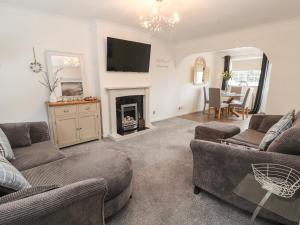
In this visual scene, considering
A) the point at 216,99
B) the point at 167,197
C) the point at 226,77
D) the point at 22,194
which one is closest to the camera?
the point at 22,194

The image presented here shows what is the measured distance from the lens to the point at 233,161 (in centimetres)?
151

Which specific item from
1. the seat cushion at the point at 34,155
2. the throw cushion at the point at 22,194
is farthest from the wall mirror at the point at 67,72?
the throw cushion at the point at 22,194

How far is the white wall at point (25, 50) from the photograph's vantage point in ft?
9.02

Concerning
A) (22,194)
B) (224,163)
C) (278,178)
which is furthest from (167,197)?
(22,194)

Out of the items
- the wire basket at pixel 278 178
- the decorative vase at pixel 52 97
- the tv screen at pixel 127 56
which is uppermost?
the tv screen at pixel 127 56

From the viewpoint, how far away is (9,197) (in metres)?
0.81

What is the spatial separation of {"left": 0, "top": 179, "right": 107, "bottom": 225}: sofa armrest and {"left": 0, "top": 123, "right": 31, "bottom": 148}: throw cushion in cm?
165

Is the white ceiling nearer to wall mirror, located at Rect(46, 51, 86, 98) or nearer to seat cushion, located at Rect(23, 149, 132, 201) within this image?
wall mirror, located at Rect(46, 51, 86, 98)

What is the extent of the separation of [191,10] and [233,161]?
8.31 ft

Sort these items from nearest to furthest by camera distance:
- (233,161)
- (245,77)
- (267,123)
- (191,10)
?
(233,161), (267,123), (191,10), (245,77)

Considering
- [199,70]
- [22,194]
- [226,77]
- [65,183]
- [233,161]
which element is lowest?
[65,183]

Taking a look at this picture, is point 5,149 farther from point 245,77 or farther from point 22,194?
point 245,77

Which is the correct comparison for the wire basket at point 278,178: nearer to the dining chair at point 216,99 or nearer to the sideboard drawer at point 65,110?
the sideboard drawer at point 65,110

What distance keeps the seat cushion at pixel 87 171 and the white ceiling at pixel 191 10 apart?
7.57 feet
